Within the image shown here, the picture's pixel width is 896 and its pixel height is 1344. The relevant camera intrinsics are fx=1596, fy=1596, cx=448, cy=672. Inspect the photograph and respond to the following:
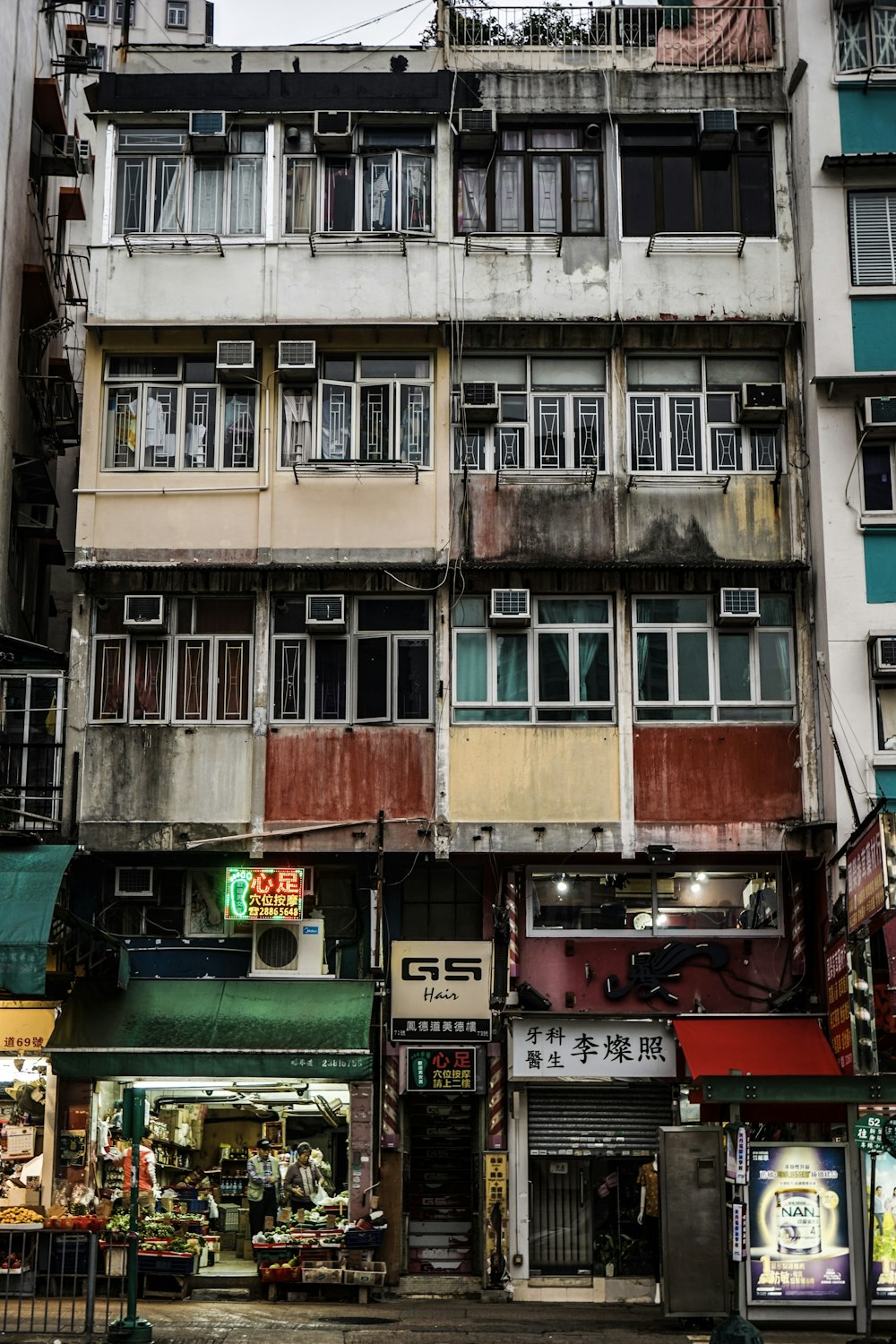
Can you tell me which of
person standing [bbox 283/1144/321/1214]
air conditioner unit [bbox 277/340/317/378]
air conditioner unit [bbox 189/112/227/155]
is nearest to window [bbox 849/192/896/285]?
air conditioner unit [bbox 277/340/317/378]

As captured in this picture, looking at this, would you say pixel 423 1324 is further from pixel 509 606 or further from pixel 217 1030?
pixel 509 606

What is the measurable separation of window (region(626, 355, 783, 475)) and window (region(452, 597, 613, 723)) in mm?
2127

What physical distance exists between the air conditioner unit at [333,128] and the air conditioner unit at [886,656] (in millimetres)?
9434

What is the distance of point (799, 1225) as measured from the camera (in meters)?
15.9

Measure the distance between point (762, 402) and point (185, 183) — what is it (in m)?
8.12

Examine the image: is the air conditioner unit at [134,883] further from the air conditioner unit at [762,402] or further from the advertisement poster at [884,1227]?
the air conditioner unit at [762,402]

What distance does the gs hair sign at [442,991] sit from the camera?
1938cm

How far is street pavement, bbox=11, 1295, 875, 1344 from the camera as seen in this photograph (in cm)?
1526

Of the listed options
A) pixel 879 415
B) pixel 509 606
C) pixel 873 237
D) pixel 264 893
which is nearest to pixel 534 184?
pixel 873 237

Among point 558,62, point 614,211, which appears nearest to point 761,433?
point 614,211

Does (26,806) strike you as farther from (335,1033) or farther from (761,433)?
(761,433)

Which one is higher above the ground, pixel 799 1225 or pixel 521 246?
pixel 521 246

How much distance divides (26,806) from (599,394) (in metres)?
8.94

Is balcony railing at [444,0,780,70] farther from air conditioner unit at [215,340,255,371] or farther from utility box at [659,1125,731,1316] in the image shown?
utility box at [659,1125,731,1316]
